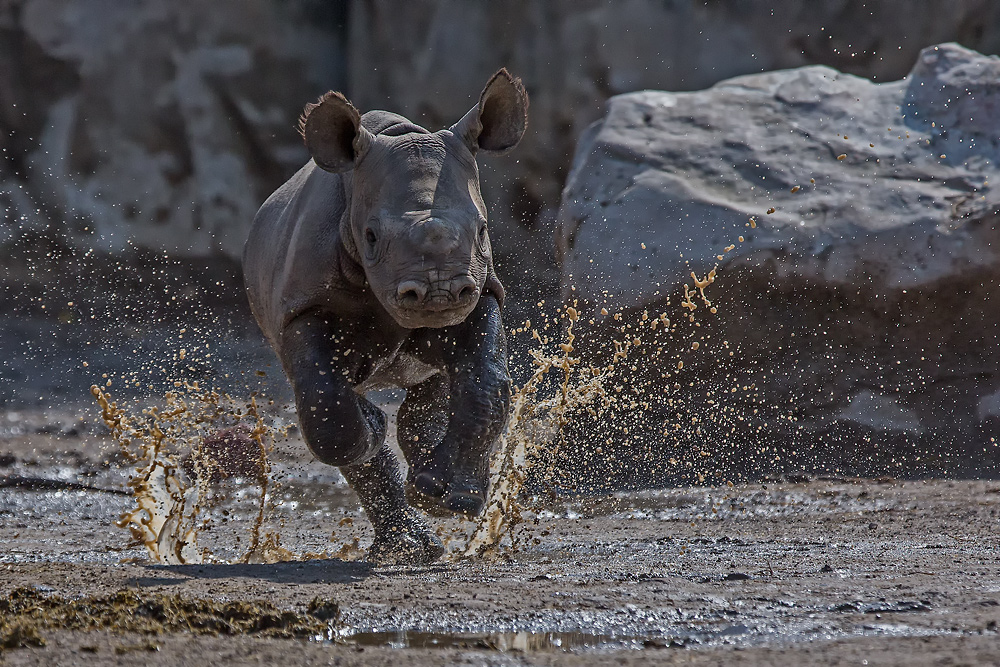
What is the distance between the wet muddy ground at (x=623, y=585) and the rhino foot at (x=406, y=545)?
29 cm

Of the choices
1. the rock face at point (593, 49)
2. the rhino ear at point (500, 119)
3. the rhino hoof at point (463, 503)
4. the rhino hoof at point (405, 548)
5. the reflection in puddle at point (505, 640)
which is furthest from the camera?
the rock face at point (593, 49)

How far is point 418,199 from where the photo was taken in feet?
13.9

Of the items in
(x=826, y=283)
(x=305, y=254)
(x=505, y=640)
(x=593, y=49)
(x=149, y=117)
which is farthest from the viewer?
(x=593, y=49)

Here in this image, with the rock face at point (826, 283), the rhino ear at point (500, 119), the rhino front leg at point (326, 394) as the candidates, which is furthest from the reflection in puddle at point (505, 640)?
the rock face at point (826, 283)

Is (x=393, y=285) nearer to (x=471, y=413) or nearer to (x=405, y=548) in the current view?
(x=471, y=413)

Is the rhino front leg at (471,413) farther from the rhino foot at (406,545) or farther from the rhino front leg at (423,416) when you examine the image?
the rhino foot at (406,545)

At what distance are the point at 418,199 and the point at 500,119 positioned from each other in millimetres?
723

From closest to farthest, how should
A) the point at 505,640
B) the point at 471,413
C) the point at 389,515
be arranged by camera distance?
the point at 505,640
the point at 471,413
the point at 389,515

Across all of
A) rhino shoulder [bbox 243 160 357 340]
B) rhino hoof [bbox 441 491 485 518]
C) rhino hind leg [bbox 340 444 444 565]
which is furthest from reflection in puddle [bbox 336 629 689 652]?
rhino hind leg [bbox 340 444 444 565]

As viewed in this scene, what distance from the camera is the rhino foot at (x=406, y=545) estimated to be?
553 centimetres

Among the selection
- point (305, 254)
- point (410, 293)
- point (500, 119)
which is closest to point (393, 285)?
point (410, 293)

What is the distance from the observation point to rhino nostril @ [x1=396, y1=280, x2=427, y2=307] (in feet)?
13.0

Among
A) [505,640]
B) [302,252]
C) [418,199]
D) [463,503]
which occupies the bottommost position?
[463,503]

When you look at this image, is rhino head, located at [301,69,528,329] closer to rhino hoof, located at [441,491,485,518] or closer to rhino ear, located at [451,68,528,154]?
rhino ear, located at [451,68,528,154]
